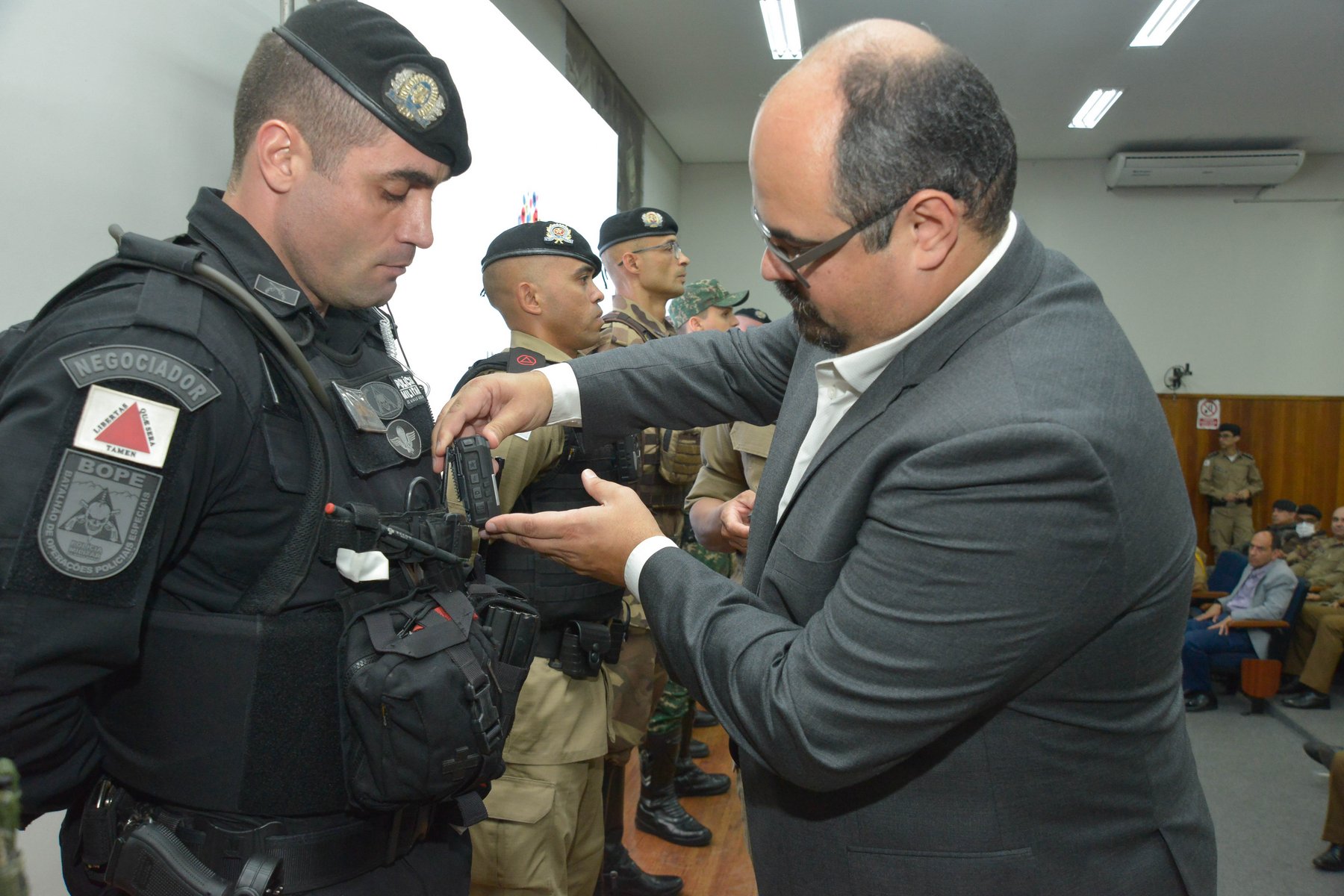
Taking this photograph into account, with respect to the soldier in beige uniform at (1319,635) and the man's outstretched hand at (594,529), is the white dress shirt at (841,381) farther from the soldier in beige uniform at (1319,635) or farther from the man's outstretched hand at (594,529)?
the soldier in beige uniform at (1319,635)

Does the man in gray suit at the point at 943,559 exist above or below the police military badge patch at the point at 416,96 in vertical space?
below

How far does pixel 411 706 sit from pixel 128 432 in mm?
448

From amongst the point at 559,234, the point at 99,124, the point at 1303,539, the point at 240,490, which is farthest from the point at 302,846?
the point at 1303,539

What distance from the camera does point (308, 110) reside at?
1.26 meters

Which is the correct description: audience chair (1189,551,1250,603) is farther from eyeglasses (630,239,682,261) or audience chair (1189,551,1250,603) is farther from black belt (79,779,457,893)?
black belt (79,779,457,893)

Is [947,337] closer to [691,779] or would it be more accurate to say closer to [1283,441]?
[691,779]

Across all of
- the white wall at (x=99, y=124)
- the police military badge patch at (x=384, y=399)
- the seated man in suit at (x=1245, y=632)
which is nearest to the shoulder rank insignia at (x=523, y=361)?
the white wall at (x=99, y=124)

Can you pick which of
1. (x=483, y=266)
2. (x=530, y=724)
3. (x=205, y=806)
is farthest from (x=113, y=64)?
(x=530, y=724)

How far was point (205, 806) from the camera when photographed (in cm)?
110

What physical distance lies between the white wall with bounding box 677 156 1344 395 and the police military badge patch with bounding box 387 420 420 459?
9317mm

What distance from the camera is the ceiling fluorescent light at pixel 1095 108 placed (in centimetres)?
784

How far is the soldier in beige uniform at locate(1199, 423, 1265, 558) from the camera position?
9.67 m

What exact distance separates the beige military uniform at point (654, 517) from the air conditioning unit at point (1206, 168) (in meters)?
7.77

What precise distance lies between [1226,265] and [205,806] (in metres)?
11.5
